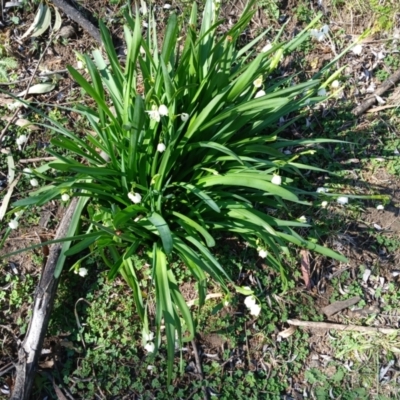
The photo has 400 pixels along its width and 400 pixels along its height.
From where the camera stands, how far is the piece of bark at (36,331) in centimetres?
223

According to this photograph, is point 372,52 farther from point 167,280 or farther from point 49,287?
point 49,287

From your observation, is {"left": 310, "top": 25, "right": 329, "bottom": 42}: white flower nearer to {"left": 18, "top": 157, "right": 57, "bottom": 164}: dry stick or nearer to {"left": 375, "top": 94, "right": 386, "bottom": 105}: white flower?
{"left": 375, "top": 94, "right": 386, "bottom": 105}: white flower

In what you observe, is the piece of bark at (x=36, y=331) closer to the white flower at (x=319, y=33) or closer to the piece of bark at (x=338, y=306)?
the piece of bark at (x=338, y=306)

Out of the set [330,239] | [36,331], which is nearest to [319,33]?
[330,239]

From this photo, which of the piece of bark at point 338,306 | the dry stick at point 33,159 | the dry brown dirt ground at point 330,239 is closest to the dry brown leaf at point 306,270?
the dry brown dirt ground at point 330,239

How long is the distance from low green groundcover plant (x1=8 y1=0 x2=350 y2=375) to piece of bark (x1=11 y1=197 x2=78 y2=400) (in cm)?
22

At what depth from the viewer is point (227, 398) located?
8.01 feet

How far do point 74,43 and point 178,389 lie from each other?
2.26 m

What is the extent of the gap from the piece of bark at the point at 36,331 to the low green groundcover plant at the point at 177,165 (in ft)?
0.71

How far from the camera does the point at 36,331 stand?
2.30 meters

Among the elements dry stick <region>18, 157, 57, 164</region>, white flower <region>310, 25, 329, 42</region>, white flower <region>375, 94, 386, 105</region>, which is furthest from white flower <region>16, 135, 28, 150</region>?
white flower <region>375, 94, 386, 105</region>

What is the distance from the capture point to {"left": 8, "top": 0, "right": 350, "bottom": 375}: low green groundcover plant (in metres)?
2.10

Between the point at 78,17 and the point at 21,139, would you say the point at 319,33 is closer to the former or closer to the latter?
the point at 78,17

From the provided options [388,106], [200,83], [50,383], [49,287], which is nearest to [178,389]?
[50,383]
